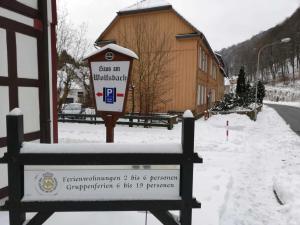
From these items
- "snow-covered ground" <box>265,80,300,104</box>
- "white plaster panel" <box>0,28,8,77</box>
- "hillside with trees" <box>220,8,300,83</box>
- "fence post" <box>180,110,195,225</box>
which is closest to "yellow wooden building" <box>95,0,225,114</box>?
"white plaster panel" <box>0,28,8,77</box>

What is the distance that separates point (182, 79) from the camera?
21.0 m

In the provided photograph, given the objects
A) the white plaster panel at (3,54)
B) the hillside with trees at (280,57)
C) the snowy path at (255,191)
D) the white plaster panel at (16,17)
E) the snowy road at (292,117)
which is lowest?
the snowy path at (255,191)

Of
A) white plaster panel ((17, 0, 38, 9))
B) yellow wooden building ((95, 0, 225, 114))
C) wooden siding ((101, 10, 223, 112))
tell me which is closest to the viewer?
white plaster panel ((17, 0, 38, 9))

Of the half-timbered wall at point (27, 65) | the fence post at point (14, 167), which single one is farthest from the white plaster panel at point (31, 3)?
the fence post at point (14, 167)

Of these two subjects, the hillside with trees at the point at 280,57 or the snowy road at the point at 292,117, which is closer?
the snowy road at the point at 292,117

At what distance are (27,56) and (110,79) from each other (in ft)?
7.19

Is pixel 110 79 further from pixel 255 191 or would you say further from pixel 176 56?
pixel 176 56

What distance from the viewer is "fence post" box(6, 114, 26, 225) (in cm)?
302

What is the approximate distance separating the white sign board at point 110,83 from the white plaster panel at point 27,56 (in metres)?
1.81

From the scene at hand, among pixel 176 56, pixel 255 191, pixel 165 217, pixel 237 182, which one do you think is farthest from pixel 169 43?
pixel 165 217

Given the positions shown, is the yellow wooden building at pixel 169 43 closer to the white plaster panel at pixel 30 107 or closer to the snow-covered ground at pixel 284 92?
the white plaster panel at pixel 30 107

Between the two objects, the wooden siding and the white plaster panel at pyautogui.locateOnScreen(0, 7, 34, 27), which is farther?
the wooden siding

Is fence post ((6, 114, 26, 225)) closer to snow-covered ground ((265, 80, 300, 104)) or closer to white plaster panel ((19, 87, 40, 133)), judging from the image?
white plaster panel ((19, 87, 40, 133))

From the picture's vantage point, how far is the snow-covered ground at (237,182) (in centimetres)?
444
